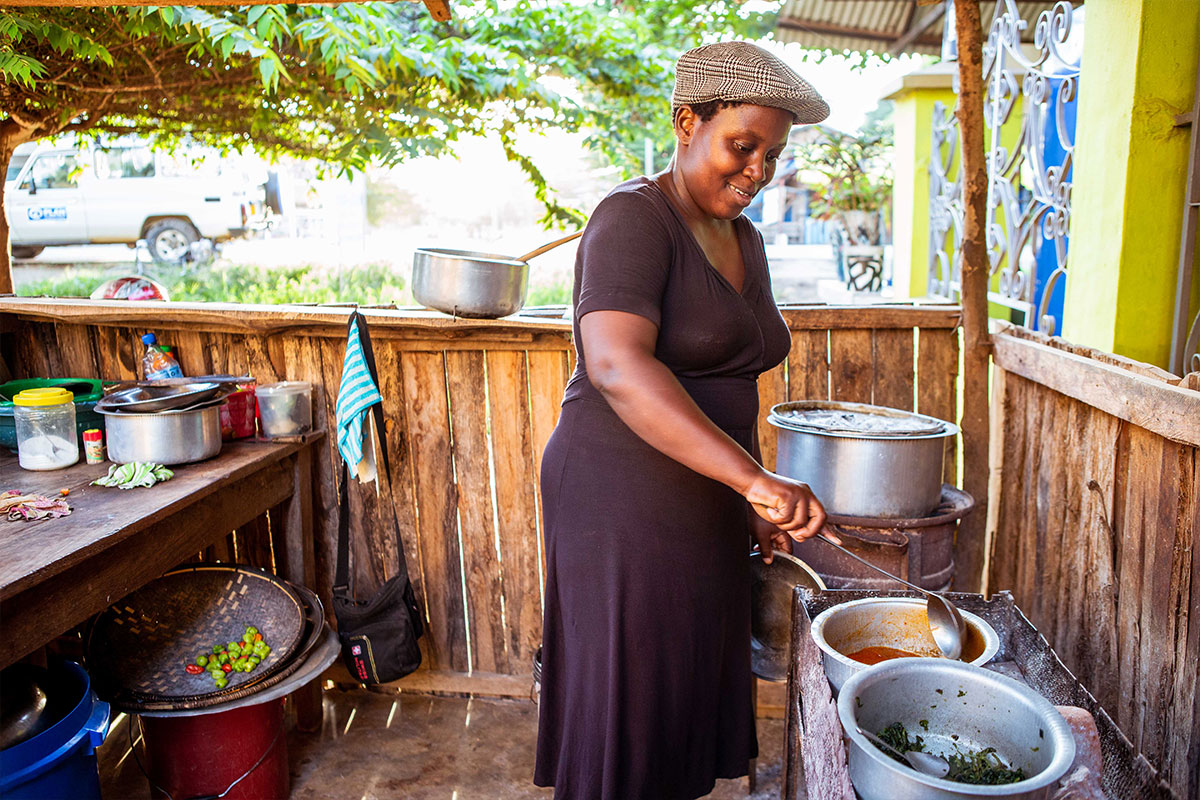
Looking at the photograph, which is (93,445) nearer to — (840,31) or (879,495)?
(879,495)

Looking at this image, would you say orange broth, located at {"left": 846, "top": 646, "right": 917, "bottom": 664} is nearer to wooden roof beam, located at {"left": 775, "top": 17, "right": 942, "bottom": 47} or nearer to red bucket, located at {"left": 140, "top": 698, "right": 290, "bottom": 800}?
red bucket, located at {"left": 140, "top": 698, "right": 290, "bottom": 800}

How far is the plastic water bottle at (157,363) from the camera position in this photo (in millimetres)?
3416

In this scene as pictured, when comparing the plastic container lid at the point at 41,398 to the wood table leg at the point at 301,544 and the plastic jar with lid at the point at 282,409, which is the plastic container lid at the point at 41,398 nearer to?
the plastic jar with lid at the point at 282,409

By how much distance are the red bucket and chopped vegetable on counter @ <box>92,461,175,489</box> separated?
2.37 ft

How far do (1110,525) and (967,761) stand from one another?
1312 mm

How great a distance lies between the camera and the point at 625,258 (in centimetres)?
173

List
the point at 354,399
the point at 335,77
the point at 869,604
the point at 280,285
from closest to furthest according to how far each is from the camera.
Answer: the point at 869,604, the point at 354,399, the point at 335,77, the point at 280,285

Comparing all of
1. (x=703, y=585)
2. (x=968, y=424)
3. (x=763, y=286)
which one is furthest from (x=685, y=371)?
(x=968, y=424)

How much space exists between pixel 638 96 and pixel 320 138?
229cm

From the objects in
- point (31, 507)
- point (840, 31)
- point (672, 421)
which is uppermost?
point (840, 31)

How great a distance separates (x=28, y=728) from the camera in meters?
2.40

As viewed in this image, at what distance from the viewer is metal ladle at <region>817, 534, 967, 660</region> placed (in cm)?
185

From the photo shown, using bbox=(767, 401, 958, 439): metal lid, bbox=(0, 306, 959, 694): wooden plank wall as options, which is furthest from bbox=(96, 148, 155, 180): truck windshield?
bbox=(767, 401, 958, 439): metal lid

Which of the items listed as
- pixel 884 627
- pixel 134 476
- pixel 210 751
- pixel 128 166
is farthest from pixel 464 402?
pixel 128 166
